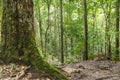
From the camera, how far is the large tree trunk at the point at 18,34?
5820 millimetres

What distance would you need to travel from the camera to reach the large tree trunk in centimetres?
A: 582

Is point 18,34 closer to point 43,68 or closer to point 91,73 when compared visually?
point 43,68

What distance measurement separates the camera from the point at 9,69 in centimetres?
568

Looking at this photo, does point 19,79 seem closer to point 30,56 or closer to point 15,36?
point 30,56

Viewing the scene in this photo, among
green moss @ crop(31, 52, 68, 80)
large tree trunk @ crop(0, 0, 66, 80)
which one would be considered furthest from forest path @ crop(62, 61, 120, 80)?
large tree trunk @ crop(0, 0, 66, 80)

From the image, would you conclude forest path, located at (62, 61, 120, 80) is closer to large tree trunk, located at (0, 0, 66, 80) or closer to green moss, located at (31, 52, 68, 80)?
green moss, located at (31, 52, 68, 80)

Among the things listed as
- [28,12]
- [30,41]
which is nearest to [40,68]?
[30,41]

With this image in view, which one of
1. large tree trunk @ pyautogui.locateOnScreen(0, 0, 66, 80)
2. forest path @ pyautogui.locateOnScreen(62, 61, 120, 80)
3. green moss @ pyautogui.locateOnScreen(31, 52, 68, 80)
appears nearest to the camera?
green moss @ pyautogui.locateOnScreen(31, 52, 68, 80)

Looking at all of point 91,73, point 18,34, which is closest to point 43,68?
point 18,34

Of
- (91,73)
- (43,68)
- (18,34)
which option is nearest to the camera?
(43,68)

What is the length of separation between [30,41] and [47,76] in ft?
3.83

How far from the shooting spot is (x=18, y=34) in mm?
5977

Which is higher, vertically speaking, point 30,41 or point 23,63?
point 30,41

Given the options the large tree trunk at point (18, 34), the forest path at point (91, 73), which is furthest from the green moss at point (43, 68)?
the forest path at point (91, 73)
